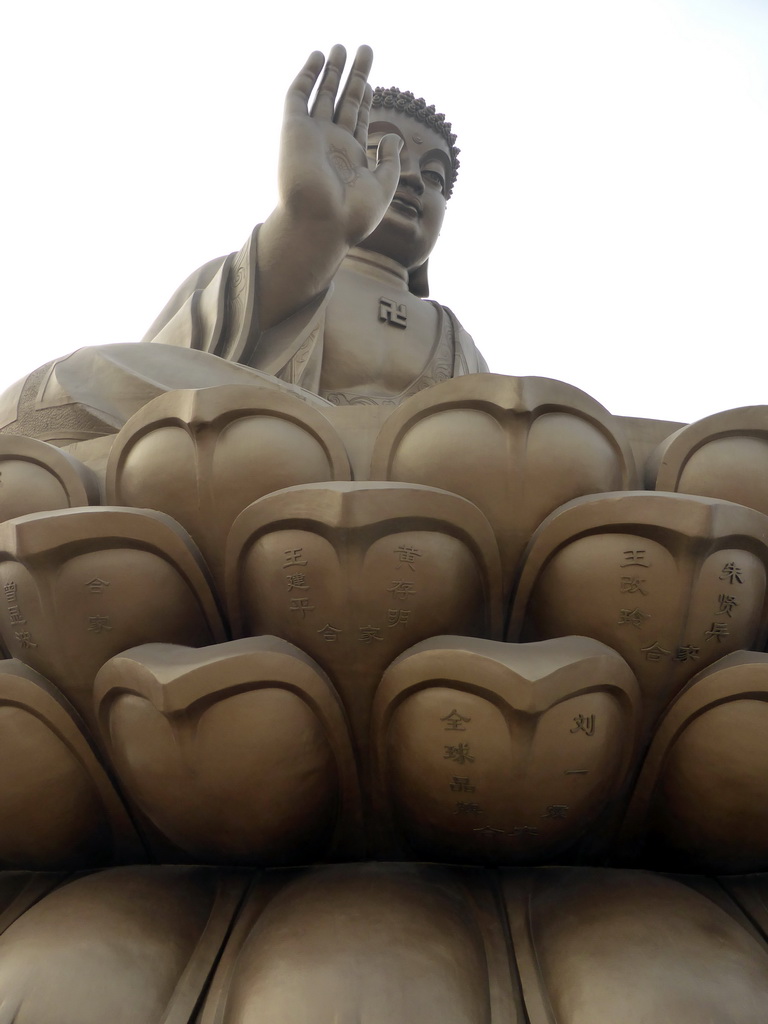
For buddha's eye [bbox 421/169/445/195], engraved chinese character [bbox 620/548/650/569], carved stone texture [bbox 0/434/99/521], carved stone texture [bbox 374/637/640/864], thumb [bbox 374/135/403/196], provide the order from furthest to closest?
buddha's eye [bbox 421/169/445/195] < thumb [bbox 374/135/403/196] < carved stone texture [bbox 0/434/99/521] < engraved chinese character [bbox 620/548/650/569] < carved stone texture [bbox 374/637/640/864]

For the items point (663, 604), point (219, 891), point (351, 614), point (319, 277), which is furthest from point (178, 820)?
point (319, 277)

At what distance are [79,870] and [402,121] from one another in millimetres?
3684

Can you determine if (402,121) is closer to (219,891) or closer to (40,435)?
(40,435)

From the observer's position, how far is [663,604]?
1362 mm

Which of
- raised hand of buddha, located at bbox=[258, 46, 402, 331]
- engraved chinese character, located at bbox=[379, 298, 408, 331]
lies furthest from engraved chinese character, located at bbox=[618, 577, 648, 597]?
engraved chinese character, located at bbox=[379, 298, 408, 331]

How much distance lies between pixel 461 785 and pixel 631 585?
0.36 meters

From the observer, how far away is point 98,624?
4.66ft

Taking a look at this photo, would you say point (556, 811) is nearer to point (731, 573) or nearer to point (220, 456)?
point (731, 573)

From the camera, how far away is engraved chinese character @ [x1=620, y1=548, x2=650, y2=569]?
1.37 m

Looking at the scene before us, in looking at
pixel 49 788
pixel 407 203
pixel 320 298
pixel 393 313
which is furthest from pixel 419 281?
pixel 49 788

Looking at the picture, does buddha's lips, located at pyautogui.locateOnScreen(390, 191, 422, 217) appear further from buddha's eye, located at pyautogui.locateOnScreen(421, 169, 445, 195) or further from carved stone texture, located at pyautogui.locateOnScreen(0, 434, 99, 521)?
carved stone texture, located at pyautogui.locateOnScreen(0, 434, 99, 521)

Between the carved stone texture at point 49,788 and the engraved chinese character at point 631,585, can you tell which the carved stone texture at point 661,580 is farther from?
the carved stone texture at point 49,788

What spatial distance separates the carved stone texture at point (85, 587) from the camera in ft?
4.59

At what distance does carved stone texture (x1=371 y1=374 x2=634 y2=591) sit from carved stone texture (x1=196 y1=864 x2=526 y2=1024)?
0.48 m
